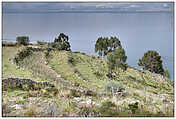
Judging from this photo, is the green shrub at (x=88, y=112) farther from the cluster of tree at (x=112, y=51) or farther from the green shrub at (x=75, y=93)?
the cluster of tree at (x=112, y=51)

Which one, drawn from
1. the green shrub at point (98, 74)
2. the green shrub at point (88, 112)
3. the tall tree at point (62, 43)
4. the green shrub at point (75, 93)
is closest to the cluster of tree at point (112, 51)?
the green shrub at point (98, 74)

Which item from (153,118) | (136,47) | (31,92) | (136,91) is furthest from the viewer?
(136,47)

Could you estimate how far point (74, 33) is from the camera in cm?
761

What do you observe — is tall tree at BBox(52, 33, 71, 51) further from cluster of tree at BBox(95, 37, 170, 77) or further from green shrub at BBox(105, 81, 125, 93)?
green shrub at BBox(105, 81, 125, 93)

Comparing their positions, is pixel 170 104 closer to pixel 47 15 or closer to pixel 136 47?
pixel 47 15

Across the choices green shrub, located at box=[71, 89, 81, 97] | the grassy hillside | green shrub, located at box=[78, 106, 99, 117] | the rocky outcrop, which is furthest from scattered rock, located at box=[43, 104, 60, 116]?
the rocky outcrop

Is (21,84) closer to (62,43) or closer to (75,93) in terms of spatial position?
(75,93)

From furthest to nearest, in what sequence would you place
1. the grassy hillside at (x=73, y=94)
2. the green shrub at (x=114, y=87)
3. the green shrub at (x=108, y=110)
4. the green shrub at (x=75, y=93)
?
the green shrub at (x=114, y=87)
the green shrub at (x=75, y=93)
the grassy hillside at (x=73, y=94)
the green shrub at (x=108, y=110)

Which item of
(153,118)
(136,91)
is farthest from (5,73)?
(153,118)

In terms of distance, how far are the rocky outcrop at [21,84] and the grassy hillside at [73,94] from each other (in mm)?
138

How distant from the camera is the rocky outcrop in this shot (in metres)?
5.98

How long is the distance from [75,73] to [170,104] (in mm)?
2894

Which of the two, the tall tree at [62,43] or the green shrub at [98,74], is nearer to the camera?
the tall tree at [62,43]

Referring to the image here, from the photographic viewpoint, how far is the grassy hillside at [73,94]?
16.5 feet
